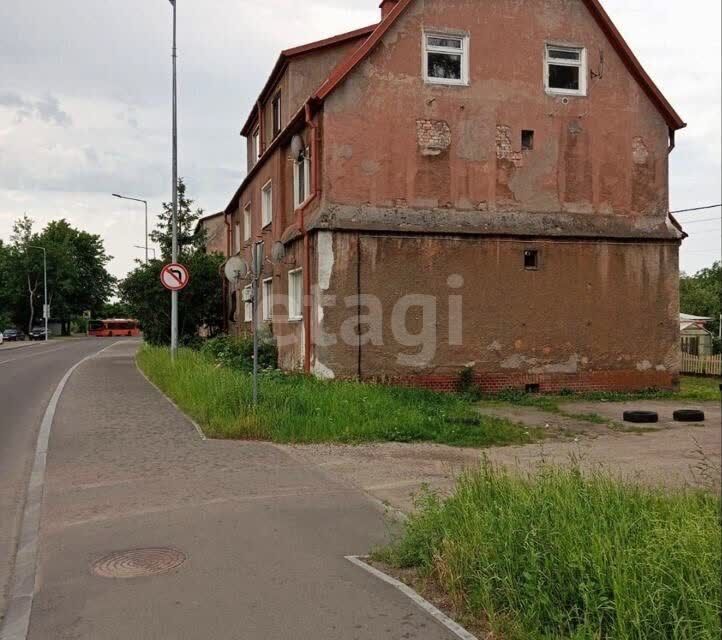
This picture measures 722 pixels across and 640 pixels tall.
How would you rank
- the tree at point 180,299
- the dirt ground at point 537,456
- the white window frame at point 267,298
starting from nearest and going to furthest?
the dirt ground at point 537,456
the white window frame at point 267,298
the tree at point 180,299

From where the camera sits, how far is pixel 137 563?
539 centimetres

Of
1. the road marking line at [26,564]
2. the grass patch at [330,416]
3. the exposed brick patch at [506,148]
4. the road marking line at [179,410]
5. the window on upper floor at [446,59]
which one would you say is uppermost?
the window on upper floor at [446,59]

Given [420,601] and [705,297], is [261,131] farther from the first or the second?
[705,297]

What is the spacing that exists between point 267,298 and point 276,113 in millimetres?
5476

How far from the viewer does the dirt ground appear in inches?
306

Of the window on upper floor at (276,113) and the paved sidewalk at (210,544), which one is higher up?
the window on upper floor at (276,113)

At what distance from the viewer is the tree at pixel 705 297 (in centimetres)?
5869

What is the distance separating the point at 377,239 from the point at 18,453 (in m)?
8.40

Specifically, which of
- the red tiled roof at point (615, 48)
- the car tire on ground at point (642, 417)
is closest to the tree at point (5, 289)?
the red tiled roof at point (615, 48)

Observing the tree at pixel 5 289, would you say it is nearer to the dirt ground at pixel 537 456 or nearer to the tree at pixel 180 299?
the tree at pixel 180 299

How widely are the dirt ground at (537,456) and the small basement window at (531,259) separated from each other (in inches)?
188

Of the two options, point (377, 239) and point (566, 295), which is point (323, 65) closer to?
point (377, 239)

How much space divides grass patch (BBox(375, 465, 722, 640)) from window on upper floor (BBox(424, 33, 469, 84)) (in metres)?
12.8

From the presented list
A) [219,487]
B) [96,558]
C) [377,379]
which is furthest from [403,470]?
[377,379]
